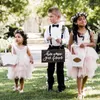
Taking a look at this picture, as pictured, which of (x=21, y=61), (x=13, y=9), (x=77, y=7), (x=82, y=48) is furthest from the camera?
(x=13, y=9)

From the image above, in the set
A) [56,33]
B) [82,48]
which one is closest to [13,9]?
[56,33]

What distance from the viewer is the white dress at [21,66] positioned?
7.57 m

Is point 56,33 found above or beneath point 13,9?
above

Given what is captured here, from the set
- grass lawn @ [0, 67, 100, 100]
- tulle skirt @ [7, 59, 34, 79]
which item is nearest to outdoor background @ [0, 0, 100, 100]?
grass lawn @ [0, 67, 100, 100]

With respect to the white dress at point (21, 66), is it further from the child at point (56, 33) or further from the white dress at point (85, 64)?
the white dress at point (85, 64)

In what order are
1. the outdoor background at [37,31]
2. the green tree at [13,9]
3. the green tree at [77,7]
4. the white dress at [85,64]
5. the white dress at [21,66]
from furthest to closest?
the green tree at [13,9] < the green tree at [77,7] < the white dress at [21,66] < the outdoor background at [37,31] < the white dress at [85,64]

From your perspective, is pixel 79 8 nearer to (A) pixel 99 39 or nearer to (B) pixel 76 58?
(A) pixel 99 39

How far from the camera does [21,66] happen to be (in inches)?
299

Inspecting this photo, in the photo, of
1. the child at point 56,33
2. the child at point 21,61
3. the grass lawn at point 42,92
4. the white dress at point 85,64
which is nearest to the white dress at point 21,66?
the child at point 21,61

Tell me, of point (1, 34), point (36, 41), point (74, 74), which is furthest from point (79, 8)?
point (74, 74)

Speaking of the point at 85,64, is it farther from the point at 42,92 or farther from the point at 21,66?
the point at 21,66

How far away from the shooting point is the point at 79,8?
76.8ft

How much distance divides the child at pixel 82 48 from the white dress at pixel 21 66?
1076 mm

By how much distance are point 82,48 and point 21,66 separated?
1409 mm
